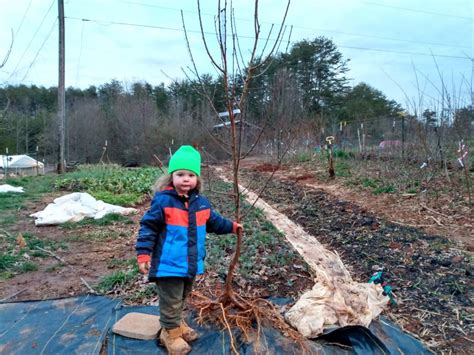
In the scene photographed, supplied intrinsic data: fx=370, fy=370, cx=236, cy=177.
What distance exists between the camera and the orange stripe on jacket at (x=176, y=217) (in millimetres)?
2418

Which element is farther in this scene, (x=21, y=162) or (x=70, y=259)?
(x=21, y=162)

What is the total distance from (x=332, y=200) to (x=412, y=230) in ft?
9.75

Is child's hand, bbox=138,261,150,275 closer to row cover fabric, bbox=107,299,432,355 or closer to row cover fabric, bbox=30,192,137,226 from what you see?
row cover fabric, bbox=107,299,432,355

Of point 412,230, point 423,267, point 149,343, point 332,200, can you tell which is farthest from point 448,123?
point 149,343

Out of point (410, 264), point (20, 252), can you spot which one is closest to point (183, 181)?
point (410, 264)

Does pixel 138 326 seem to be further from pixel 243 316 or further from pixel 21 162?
pixel 21 162

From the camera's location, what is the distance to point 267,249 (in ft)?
15.8

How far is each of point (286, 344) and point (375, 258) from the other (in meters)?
2.52

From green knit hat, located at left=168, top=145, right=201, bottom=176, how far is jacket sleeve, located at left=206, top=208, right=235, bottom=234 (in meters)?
0.37

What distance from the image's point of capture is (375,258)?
4.67 m

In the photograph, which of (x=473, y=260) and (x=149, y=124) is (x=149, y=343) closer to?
(x=473, y=260)

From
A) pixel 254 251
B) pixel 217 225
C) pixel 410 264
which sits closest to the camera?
pixel 217 225

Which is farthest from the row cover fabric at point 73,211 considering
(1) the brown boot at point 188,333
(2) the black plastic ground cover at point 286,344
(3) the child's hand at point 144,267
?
(3) the child's hand at point 144,267

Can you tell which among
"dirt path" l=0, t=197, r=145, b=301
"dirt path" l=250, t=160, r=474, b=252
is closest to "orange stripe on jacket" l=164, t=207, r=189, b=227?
"dirt path" l=0, t=197, r=145, b=301
